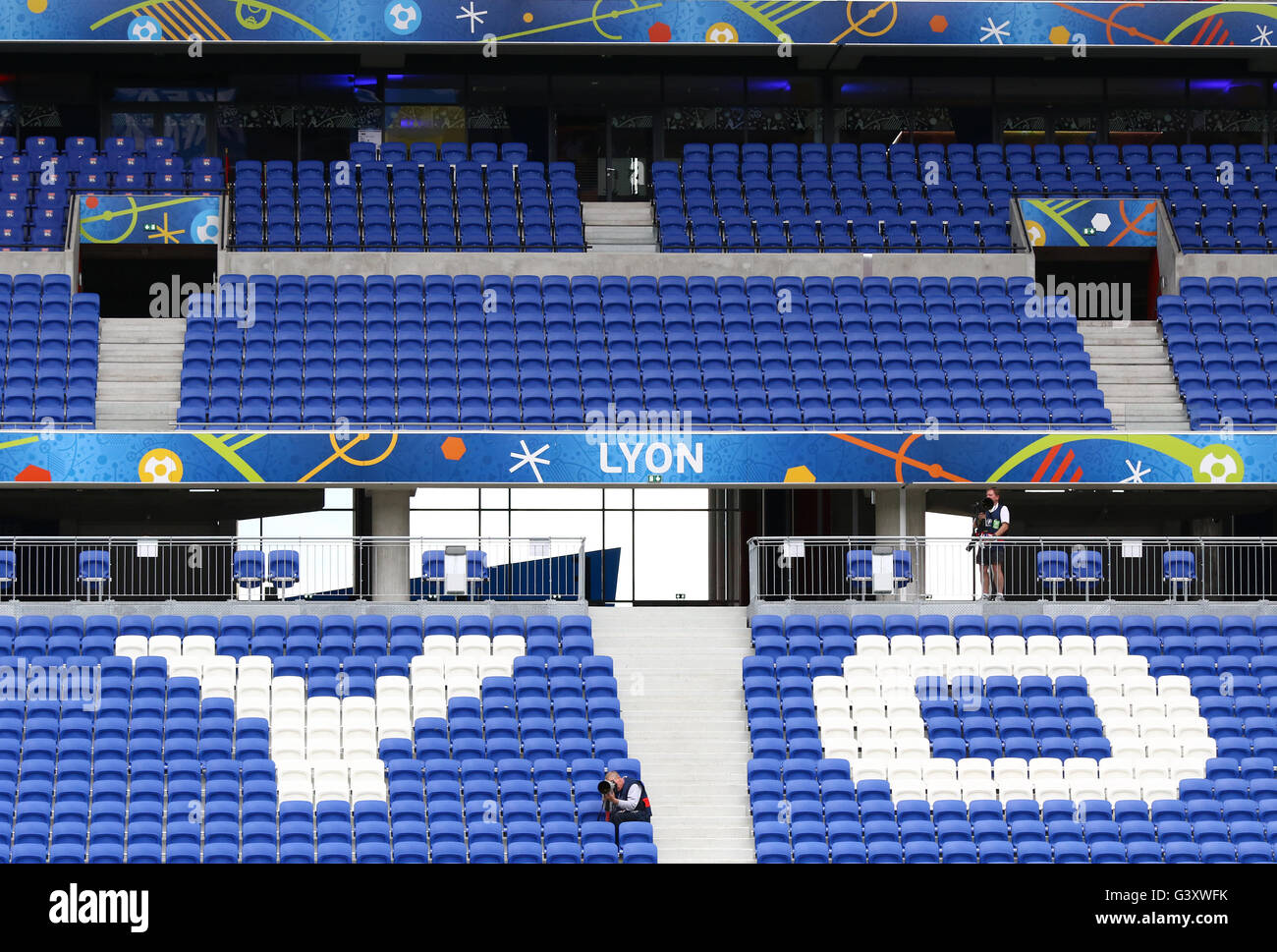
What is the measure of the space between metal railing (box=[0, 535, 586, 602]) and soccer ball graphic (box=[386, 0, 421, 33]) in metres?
9.22

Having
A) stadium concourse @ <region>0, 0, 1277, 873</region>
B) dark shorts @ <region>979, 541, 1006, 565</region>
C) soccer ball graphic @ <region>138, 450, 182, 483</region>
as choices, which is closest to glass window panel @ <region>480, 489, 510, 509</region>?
stadium concourse @ <region>0, 0, 1277, 873</region>

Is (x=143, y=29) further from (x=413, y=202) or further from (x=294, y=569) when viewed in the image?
(x=294, y=569)

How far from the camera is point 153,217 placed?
97.0ft

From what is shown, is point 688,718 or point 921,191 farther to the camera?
point 921,191

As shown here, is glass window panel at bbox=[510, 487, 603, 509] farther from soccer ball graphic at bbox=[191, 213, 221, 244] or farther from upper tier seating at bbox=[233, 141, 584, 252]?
soccer ball graphic at bbox=[191, 213, 221, 244]

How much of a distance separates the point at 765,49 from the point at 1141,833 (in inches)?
681

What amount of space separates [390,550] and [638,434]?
12.3 feet

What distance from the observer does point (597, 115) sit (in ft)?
109

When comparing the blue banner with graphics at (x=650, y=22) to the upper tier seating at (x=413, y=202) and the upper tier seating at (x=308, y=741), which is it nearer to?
the upper tier seating at (x=413, y=202)

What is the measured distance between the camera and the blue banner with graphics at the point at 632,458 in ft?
80.7

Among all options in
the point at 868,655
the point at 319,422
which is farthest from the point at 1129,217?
the point at 319,422

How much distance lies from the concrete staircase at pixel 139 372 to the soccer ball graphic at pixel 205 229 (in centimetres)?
175

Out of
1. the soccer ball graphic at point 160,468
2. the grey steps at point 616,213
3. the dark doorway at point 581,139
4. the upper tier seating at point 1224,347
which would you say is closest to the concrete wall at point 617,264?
the grey steps at point 616,213
